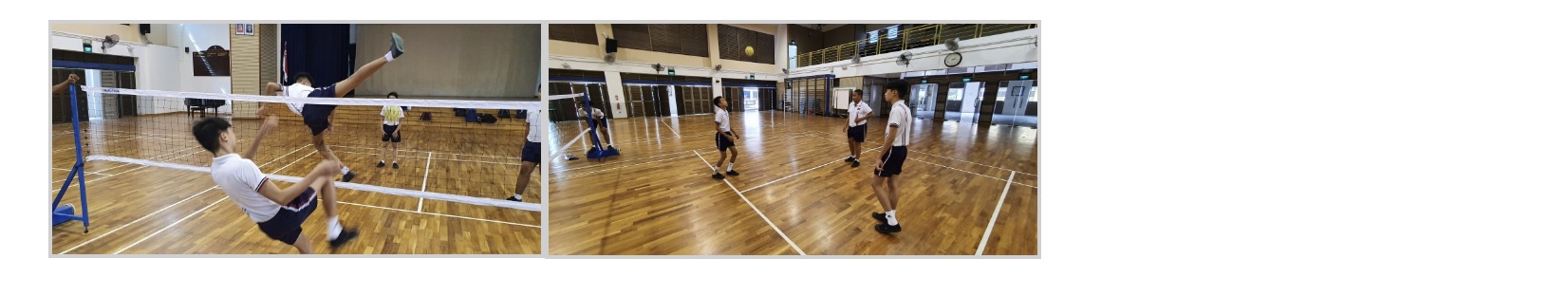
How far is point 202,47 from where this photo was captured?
6.14 feet

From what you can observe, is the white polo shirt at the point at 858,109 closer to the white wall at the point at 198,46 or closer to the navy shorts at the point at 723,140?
the navy shorts at the point at 723,140

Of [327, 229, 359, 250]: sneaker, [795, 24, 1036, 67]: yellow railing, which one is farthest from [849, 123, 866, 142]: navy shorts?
[327, 229, 359, 250]: sneaker

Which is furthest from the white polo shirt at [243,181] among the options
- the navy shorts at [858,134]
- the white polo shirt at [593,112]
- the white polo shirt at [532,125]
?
the navy shorts at [858,134]

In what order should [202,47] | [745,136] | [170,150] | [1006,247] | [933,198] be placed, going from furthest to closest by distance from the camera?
[745,136] < [933,198] < [170,150] < [1006,247] < [202,47]

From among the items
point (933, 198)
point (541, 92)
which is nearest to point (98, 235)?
point (541, 92)

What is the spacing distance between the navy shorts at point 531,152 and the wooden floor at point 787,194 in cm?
14

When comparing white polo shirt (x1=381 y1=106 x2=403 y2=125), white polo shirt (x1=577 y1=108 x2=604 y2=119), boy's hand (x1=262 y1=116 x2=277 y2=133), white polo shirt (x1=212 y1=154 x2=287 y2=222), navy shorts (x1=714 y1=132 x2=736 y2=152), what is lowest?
white polo shirt (x1=212 y1=154 x2=287 y2=222)

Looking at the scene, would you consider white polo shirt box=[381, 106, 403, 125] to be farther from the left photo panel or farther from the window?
the window

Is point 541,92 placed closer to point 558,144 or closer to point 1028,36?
point 558,144

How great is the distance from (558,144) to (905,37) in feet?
7.56

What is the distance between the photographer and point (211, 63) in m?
1.87

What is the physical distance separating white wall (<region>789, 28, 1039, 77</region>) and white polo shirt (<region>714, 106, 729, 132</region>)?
1.74 ft

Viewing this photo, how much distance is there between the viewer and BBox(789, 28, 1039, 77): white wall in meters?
2.08

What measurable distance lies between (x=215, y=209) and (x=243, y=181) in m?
0.99
